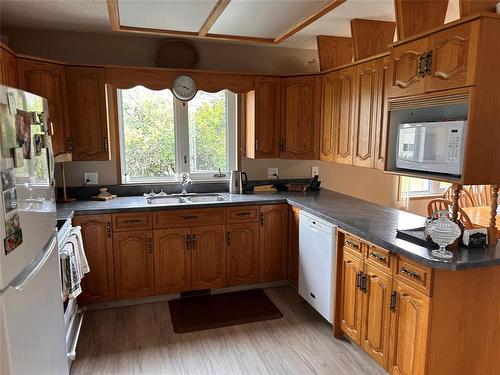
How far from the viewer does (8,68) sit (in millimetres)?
2531

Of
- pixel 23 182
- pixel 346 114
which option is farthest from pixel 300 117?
pixel 23 182

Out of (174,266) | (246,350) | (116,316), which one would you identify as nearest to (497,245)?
(246,350)

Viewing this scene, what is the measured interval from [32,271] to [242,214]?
2.06 m

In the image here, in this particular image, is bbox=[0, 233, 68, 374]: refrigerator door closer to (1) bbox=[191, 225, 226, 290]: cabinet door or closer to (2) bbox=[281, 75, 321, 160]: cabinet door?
(1) bbox=[191, 225, 226, 290]: cabinet door

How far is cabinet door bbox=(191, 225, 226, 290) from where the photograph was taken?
323cm

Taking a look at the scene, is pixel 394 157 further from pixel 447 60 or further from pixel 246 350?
pixel 246 350

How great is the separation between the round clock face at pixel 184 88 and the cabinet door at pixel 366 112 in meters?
1.47

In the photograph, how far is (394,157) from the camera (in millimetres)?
2461

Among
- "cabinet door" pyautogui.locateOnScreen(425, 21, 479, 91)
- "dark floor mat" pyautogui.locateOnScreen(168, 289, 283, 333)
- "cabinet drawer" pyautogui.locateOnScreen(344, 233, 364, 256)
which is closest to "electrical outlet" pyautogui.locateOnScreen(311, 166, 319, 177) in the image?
"dark floor mat" pyautogui.locateOnScreen(168, 289, 283, 333)

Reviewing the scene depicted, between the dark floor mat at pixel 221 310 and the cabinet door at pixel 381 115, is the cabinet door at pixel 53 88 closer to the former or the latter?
the dark floor mat at pixel 221 310

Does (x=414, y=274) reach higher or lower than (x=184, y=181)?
lower

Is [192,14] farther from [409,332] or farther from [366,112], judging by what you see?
[409,332]

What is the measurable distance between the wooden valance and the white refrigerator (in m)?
1.54

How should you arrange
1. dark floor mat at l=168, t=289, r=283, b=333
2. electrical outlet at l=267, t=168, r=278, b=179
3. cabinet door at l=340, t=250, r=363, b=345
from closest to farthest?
cabinet door at l=340, t=250, r=363, b=345 → dark floor mat at l=168, t=289, r=283, b=333 → electrical outlet at l=267, t=168, r=278, b=179
